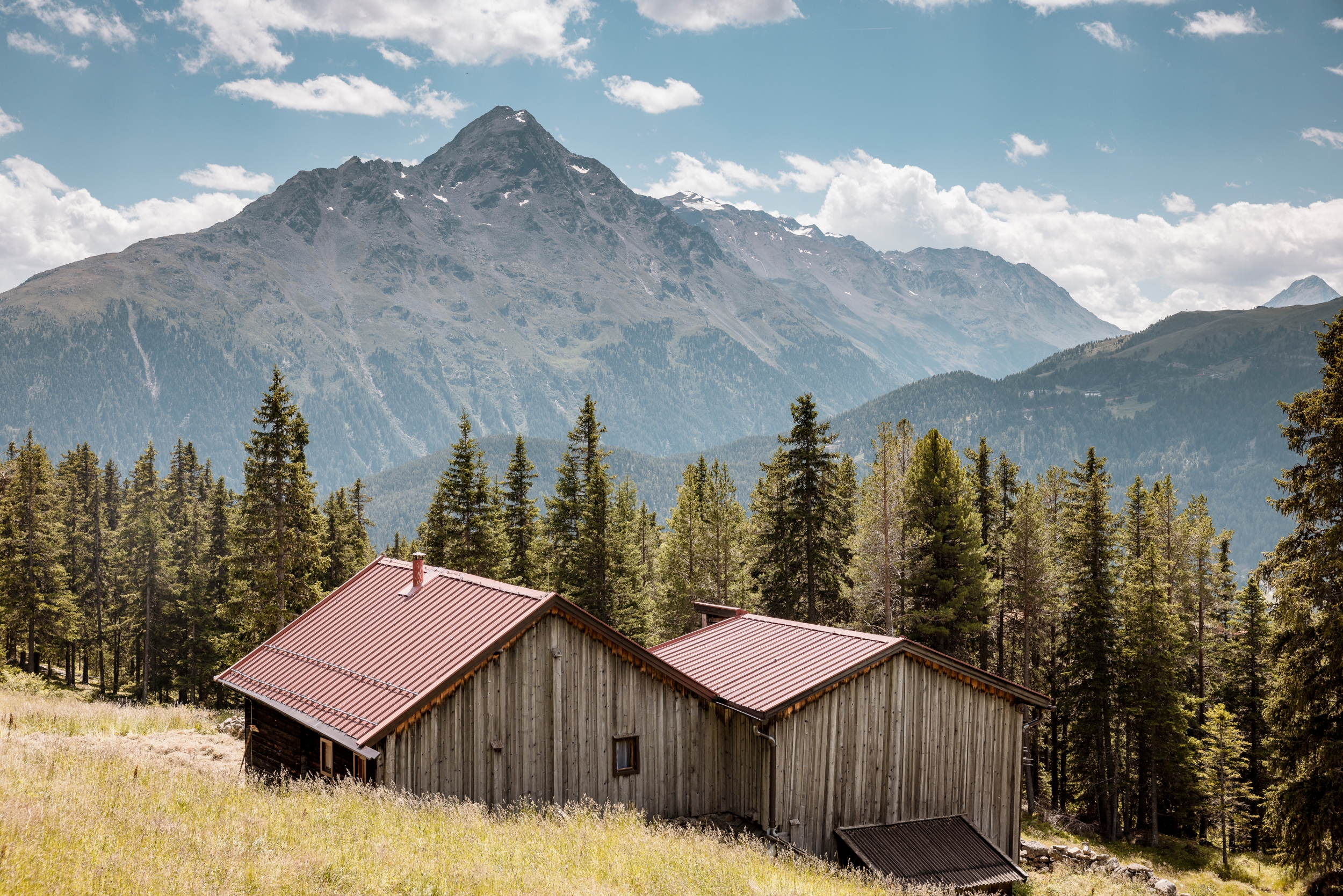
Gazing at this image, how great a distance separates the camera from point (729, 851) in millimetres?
13953

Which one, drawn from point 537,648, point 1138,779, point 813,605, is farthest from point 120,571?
point 1138,779

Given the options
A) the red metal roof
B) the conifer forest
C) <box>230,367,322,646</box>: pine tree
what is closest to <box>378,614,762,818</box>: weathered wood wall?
the red metal roof

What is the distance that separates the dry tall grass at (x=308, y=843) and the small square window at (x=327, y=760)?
0.79 meters

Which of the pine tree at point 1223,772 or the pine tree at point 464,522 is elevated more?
the pine tree at point 464,522

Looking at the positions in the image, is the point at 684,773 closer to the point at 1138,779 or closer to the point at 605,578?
the point at 605,578

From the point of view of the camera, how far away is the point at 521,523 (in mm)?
42938

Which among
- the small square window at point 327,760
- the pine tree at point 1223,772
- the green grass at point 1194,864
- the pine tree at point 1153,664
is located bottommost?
the green grass at point 1194,864

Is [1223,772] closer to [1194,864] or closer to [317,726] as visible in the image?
[1194,864]

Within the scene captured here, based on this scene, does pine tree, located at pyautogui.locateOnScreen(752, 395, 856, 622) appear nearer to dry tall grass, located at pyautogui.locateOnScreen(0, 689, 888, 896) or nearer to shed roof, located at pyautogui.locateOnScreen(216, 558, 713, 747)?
shed roof, located at pyautogui.locateOnScreen(216, 558, 713, 747)

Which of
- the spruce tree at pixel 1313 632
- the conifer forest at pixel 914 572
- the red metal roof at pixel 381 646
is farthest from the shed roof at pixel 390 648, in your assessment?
the conifer forest at pixel 914 572

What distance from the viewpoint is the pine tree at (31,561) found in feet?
149

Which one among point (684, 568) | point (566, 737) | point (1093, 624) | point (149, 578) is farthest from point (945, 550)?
point (149, 578)

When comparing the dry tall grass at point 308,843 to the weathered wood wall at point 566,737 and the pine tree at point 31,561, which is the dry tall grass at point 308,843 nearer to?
the weathered wood wall at point 566,737

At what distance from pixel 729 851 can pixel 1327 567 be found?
1614 centimetres
